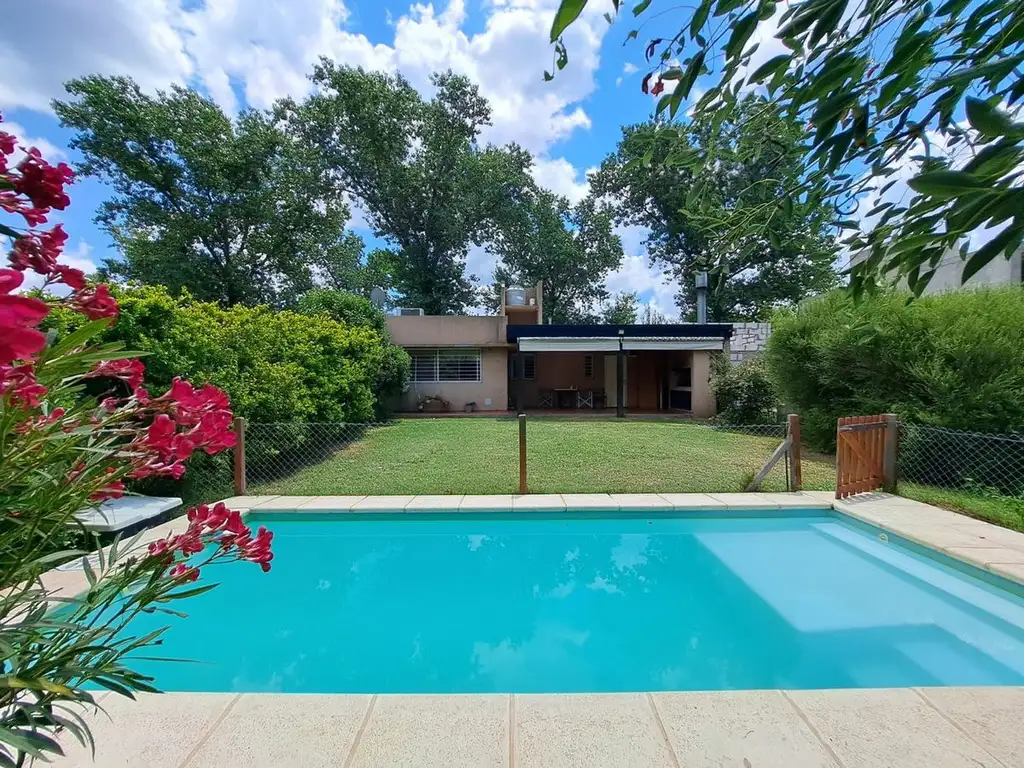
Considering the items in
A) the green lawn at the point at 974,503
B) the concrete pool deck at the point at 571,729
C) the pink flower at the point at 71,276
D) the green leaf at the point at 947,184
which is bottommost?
the concrete pool deck at the point at 571,729

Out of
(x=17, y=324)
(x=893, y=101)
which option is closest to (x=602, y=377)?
(x=893, y=101)

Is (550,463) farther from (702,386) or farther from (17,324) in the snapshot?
(702,386)

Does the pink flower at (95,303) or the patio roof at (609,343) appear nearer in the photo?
the pink flower at (95,303)

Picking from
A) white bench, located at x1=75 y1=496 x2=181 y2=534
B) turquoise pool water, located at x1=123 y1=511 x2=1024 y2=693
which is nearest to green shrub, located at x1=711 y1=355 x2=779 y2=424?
turquoise pool water, located at x1=123 y1=511 x2=1024 y2=693

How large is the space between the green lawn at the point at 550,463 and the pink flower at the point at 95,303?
6124 millimetres

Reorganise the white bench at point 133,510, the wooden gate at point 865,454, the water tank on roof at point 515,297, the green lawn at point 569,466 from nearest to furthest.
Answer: the white bench at point 133,510 < the wooden gate at point 865,454 < the green lawn at point 569,466 < the water tank on roof at point 515,297

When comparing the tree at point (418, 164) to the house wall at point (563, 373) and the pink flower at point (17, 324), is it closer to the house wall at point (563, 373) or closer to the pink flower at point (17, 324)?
the house wall at point (563, 373)

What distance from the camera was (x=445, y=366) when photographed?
18.4m

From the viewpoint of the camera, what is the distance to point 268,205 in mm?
21484

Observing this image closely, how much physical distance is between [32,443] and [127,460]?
0.66ft

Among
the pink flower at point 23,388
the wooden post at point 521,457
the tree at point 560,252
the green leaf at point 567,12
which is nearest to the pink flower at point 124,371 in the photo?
the pink flower at point 23,388

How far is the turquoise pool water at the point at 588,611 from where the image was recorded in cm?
362

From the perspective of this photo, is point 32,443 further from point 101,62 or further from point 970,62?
point 101,62

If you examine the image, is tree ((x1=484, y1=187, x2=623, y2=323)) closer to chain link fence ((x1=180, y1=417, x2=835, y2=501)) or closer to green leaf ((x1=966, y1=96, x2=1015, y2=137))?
chain link fence ((x1=180, y1=417, x2=835, y2=501))
